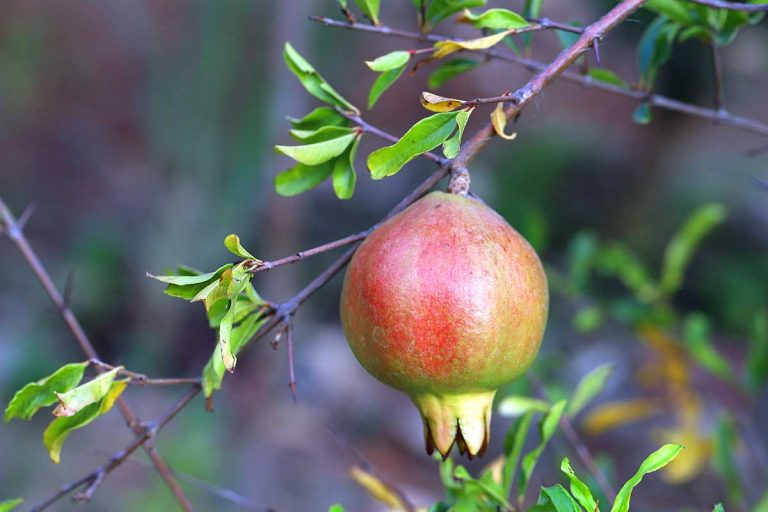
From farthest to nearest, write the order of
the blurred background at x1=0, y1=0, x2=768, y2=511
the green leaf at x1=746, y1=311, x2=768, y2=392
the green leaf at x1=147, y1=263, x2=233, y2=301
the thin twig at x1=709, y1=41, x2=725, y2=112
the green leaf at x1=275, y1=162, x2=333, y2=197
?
the blurred background at x1=0, y1=0, x2=768, y2=511 → the green leaf at x1=746, y1=311, x2=768, y2=392 → the thin twig at x1=709, y1=41, x2=725, y2=112 → the green leaf at x1=275, y1=162, x2=333, y2=197 → the green leaf at x1=147, y1=263, x2=233, y2=301

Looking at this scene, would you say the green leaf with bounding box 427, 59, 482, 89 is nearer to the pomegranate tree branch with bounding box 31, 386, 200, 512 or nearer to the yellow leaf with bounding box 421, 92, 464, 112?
the yellow leaf with bounding box 421, 92, 464, 112

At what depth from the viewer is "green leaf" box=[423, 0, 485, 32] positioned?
92cm

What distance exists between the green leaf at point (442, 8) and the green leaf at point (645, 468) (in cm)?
52

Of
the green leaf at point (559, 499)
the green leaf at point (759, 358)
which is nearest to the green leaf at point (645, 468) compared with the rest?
the green leaf at point (559, 499)

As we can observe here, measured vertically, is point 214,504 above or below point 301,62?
below

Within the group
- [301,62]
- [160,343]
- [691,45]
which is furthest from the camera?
[160,343]

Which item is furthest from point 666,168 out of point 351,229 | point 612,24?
point 612,24

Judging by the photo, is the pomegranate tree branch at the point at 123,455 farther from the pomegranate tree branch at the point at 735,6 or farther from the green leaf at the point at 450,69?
the pomegranate tree branch at the point at 735,6

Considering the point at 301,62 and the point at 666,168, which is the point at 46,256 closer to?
the point at 666,168

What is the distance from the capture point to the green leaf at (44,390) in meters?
0.78

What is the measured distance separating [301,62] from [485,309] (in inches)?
15.4

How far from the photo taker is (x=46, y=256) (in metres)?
4.66

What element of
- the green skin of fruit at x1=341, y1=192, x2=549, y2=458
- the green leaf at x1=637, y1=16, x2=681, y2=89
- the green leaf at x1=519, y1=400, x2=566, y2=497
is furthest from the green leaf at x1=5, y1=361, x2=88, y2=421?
the green leaf at x1=637, y1=16, x2=681, y2=89

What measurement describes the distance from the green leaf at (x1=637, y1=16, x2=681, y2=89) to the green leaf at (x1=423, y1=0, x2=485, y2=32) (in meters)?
0.32
